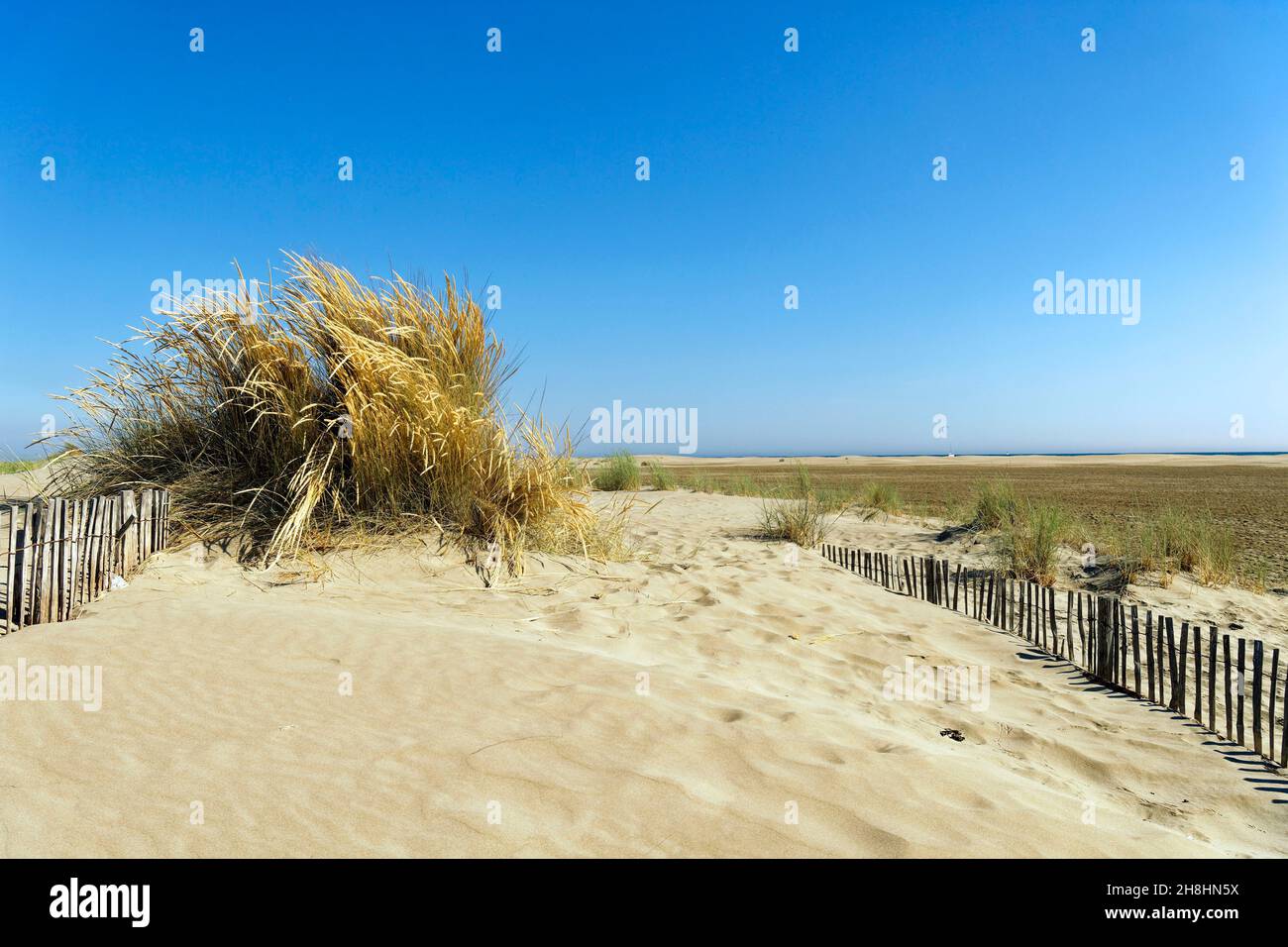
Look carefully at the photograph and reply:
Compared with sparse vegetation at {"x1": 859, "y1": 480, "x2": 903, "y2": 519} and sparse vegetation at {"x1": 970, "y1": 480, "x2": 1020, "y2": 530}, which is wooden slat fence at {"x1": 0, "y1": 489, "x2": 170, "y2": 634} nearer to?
sparse vegetation at {"x1": 970, "y1": 480, "x2": 1020, "y2": 530}

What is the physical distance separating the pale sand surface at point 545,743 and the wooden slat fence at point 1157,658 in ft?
0.66

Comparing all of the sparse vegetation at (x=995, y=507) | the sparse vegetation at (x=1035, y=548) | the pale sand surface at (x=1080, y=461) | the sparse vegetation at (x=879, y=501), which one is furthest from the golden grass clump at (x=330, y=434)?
the pale sand surface at (x=1080, y=461)

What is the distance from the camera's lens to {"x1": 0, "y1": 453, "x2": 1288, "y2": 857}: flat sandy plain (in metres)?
1.98

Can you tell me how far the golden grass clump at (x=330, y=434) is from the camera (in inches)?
203

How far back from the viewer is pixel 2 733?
2320 millimetres

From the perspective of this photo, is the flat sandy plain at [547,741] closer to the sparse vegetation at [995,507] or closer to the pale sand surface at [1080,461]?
the sparse vegetation at [995,507]


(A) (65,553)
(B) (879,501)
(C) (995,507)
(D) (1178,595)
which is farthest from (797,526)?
(A) (65,553)

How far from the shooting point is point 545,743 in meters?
2.53

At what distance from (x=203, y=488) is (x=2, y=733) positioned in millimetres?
3437

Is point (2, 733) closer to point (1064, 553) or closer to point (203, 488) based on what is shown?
point (203, 488)

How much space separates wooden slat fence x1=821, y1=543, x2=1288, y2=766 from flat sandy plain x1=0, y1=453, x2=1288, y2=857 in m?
0.19

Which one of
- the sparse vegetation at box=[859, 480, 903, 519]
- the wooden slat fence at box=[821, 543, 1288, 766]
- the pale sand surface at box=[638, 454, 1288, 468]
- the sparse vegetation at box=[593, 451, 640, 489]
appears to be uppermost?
the pale sand surface at box=[638, 454, 1288, 468]

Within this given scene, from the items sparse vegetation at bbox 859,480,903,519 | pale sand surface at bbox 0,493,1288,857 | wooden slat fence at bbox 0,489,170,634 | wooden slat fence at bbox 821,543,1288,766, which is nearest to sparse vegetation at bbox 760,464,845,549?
wooden slat fence at bbox 821,543,1288,766
